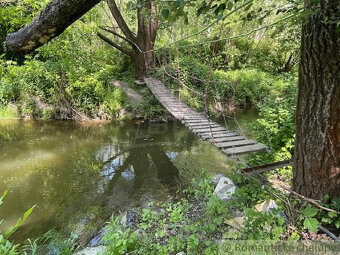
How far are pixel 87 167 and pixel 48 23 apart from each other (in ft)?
9.59

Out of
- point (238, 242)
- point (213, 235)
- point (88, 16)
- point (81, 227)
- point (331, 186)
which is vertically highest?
point (88, 16)

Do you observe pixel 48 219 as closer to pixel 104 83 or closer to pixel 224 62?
pixel 104 83

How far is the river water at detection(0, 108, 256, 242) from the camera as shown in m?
2.42

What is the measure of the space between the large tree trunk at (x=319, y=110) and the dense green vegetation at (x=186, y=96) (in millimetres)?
125

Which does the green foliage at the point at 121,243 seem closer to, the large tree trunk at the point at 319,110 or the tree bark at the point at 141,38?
the large tree trunk at the point at 319,110

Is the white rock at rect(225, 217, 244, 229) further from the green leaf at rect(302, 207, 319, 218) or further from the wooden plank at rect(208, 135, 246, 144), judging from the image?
the wooden plank at rect(208, 135, 246, 144)

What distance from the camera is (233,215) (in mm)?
1812

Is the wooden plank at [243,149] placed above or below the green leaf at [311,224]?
below

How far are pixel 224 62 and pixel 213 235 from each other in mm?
7490

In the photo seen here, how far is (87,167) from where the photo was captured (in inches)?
135

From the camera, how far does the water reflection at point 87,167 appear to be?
95.7 inches

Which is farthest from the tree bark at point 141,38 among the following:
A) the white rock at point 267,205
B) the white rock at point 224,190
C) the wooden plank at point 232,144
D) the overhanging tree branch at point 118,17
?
the white rock at point 267,205

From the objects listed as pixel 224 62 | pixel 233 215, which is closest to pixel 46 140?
pixel 233 215

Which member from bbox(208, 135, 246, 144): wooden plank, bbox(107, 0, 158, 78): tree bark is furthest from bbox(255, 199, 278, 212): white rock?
bbox(107, 0, 158, 78): tree bark
